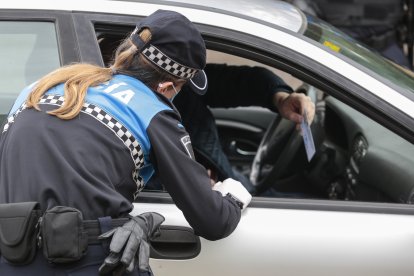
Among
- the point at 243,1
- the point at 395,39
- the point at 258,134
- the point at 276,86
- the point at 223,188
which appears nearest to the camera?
the point at 223,188

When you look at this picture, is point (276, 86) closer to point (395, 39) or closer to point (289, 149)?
point (289, 149)

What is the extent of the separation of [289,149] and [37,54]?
160cm

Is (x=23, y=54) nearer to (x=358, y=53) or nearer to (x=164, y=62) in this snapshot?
(x=164, y=62)

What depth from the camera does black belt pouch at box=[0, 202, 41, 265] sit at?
2.00 m

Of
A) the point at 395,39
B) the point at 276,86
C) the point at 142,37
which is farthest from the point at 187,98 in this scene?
the point at 395,39

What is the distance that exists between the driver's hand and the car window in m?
1.02

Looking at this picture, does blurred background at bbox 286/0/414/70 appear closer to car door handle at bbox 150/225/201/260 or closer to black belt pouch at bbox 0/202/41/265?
car door handle at bbox 150/225/201/260

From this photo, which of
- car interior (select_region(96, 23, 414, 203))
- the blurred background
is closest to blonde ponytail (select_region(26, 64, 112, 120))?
car interior (select_region(96, 23, 414, 203))

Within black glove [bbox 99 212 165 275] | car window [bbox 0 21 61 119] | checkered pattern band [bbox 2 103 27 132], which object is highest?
Answer: checkered pattern band [bbox 2 103 27 132]

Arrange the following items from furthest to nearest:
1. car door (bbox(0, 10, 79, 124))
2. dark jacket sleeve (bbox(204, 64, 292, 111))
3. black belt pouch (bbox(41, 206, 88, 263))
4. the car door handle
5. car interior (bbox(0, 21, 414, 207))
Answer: dark jacket sleeve (bbox(204, 64, 292, 111)), car interior (bbox(0, 21, 414, 207)), car door (bbox(0, 10, 79, 124)), the car door handle, black belt pouch (bbox(41, 206, 88, 263))

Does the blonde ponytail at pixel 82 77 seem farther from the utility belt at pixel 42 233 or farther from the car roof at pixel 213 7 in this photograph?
the car roof at pixel 213 7

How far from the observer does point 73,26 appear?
8.44 feet

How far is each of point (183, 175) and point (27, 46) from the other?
2.63ft

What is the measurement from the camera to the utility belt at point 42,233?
6.52ft
